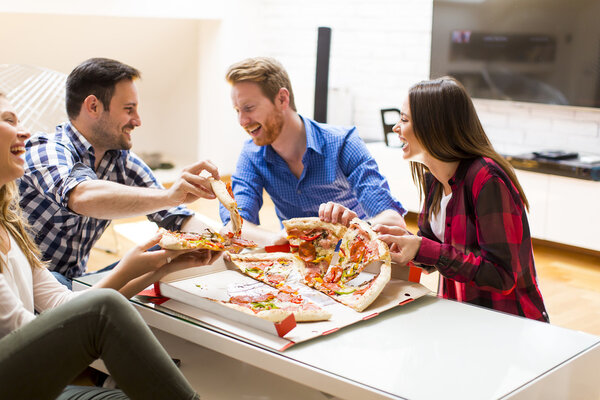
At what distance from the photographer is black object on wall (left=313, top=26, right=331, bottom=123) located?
5.07m

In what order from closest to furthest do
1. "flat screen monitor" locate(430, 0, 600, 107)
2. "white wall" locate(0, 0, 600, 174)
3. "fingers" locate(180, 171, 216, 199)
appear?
"fingers" locate(180, 171, 216, 199)
"flat screen monitor" locate(430, 0, 600, 107)
"white wall" locate(0, 0, 600, 174)

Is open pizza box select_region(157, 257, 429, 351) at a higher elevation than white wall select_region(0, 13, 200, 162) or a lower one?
lower

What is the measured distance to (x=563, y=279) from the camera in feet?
12.4

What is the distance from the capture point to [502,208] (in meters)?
1.77

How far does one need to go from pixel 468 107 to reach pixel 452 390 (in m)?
0.90

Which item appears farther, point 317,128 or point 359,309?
point 317,128

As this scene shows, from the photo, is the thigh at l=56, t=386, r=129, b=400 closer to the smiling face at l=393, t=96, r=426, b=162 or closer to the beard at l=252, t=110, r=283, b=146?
the smiling face at l=393, t=96, r=426, b=162

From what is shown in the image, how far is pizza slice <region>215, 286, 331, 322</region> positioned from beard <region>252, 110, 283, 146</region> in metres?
0.95

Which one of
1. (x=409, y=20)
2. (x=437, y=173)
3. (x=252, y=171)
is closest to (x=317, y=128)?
(x=252, y=171)

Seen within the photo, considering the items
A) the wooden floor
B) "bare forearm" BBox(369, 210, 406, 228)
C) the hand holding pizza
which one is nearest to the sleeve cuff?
"bare forearm" BBox(369, 210, 406, 228)

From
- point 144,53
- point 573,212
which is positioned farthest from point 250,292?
point 144,53

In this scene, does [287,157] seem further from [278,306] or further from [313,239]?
[278,306]

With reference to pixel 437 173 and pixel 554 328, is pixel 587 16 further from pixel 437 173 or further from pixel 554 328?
pixel 554 328

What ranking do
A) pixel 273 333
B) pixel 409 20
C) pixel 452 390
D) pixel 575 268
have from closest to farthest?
1. pixel 452 390
2. pixel 273 333
3. pixel 575 268
4. pixel 409 20
